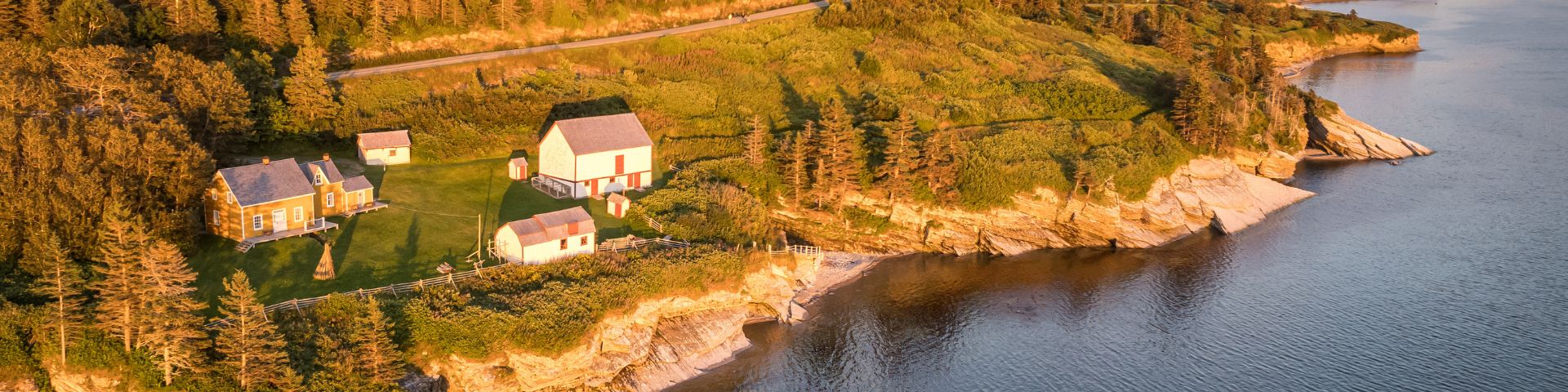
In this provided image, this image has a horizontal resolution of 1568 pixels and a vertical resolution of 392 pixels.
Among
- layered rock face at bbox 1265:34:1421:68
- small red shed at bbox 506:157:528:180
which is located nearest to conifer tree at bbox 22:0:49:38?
small red shed at bbox 506:157:528:180

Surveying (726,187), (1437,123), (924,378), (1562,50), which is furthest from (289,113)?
(1562,50)

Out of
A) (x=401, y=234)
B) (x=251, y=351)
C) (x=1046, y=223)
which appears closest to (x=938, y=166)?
(x=1046, y=223)

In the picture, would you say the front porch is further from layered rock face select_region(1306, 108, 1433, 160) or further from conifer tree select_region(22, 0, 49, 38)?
layered rock face select_region(1306, 108, 1433, 160)

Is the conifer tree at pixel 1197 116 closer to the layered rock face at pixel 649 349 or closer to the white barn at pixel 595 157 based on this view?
the layered rock face at pixel 649 349

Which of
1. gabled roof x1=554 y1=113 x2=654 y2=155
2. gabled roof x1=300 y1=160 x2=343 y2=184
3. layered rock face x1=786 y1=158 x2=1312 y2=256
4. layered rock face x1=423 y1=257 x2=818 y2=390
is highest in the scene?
gabled roof x1=554 y1=113 x2=654 y2=155

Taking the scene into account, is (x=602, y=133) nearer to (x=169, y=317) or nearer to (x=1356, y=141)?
(x=169, y=317)

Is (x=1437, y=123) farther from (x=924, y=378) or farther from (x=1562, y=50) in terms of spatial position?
(x=924, y=378)

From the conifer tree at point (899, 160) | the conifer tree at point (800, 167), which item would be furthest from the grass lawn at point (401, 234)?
the conifer tree at point (899, 160)
